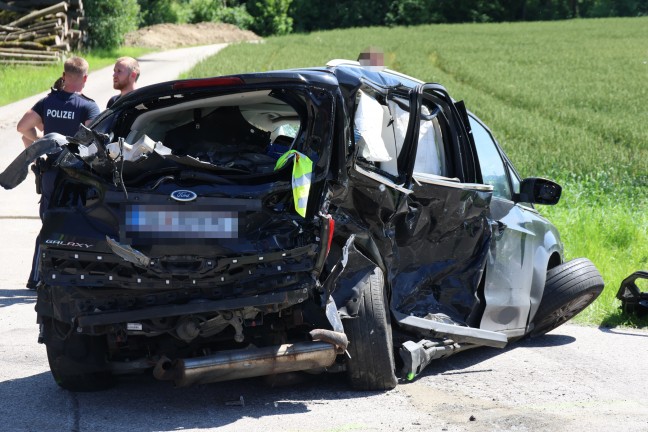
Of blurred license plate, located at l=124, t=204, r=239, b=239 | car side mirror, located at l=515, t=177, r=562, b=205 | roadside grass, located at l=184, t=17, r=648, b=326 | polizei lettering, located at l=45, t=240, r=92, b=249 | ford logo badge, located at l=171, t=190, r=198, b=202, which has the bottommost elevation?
roadside grass, located at l=184, t=17, r=648, b=326

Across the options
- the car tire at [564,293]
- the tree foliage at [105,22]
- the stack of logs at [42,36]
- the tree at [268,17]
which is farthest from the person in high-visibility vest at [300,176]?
the tree at [268,17]

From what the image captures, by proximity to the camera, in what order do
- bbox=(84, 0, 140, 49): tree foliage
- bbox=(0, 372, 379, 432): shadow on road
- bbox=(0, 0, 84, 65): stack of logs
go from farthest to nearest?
bbox=(84, 0, 140, 49): tree foliage
bbox=(0, 0, 84, 65): stack of logs
bbox=(0, 372, 379, 432): shadow on road

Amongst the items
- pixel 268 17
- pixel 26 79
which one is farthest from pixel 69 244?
pixel 268 17

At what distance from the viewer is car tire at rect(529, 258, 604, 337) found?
7.87 metres

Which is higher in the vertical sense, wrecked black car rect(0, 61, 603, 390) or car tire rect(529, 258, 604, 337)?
wrecked black car rect(0, 61, 603, 390)

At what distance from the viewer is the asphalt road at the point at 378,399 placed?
5.42m

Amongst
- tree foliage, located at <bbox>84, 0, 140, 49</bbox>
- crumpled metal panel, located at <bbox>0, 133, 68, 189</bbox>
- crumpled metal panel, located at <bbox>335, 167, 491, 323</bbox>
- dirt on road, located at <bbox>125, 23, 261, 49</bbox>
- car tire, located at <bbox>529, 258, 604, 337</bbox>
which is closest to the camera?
crumpled metal panel, located at <bbox>0, 133, 68, 189</bbox>

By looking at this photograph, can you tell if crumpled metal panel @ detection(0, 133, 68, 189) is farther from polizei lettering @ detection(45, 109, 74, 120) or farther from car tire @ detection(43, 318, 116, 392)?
polizei lettering @ detection(45, 109, 74, 120)

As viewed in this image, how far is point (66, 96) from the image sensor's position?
931 cm

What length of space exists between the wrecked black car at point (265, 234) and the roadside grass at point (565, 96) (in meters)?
3.25

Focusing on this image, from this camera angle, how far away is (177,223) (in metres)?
5.34

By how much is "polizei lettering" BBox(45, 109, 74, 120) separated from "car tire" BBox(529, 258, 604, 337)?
4334mm

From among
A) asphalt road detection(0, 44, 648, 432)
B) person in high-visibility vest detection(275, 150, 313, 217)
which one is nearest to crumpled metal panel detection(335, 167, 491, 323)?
person in high-visibility vest detection(275, 150, 313, 217)

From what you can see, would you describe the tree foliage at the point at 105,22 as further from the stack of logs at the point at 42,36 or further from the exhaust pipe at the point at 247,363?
the exhaust pipe at the point at 247,363
